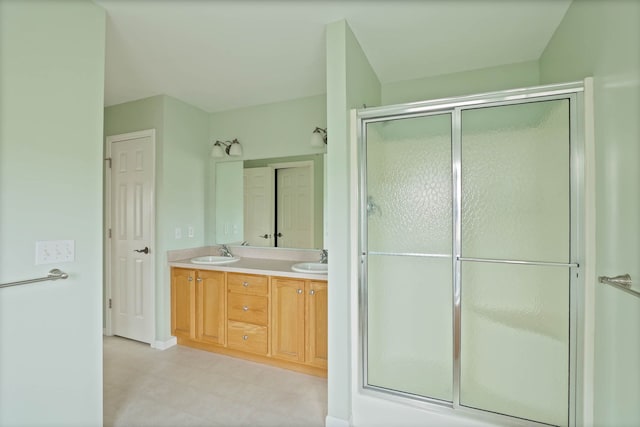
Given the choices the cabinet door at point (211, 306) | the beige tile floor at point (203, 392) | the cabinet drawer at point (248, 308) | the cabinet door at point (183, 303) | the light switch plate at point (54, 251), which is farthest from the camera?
the cabinet door at point (183, 303)

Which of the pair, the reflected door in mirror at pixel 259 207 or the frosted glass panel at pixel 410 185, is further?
the reflected door in mirror at pixel 259 207

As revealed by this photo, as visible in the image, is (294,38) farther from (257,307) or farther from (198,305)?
(198,305)

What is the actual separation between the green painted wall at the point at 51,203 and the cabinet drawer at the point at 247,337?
1181mm

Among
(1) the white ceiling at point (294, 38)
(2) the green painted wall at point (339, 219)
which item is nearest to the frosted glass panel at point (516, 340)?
(2) the green painted wall at point (339, 219)

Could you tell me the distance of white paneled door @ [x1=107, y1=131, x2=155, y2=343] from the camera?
298 cm

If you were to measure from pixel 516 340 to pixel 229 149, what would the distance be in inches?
121

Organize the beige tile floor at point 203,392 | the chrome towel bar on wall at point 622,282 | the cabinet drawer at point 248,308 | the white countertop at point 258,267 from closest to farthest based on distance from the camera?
1. the chrome towel bar on wall at point 622,282
2. the beige tile floor at point 203,392
3. the white countertop at point 258,267
4. the cabinet drawer at point 248,308

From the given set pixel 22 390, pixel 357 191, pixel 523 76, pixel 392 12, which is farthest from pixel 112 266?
pixel 523 76

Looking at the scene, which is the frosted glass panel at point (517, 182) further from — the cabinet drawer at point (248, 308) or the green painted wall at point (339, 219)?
the cabinet drawer at point (248, 308)

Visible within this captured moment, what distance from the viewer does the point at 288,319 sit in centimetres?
253

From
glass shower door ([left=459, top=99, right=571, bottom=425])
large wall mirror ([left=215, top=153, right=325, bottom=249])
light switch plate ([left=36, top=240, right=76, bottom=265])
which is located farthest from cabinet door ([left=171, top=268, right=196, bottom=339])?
glass shower door ([left=459, top=99, right=571, bottom=425])

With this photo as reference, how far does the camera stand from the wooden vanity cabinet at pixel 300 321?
2.43 metres

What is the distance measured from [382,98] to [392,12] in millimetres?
1012

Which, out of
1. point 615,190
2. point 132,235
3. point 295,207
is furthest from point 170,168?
point 615,190
